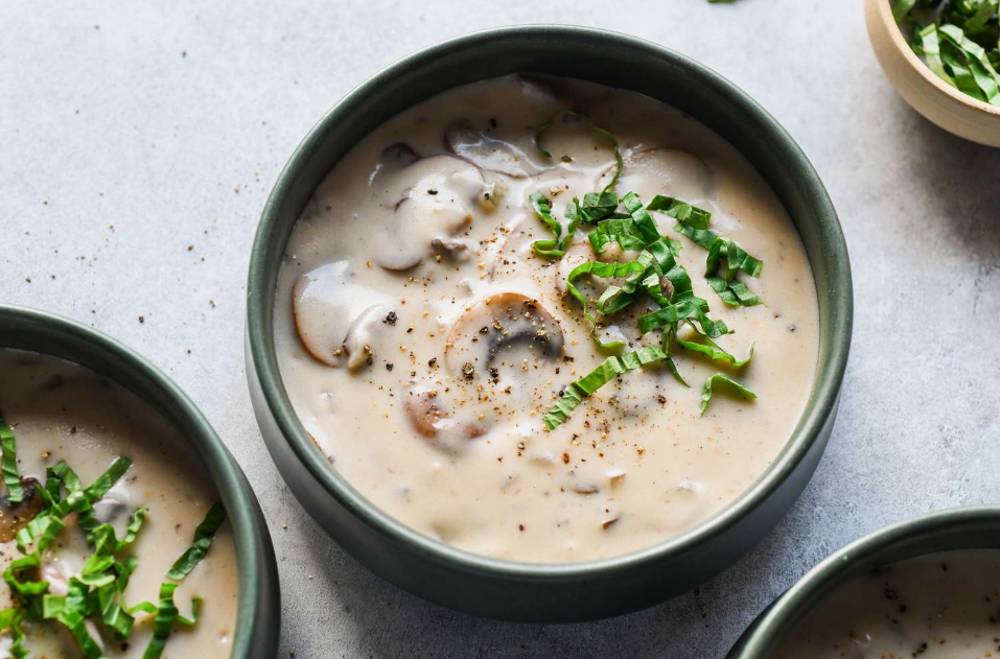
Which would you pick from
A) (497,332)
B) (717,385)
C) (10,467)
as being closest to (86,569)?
(10,467)

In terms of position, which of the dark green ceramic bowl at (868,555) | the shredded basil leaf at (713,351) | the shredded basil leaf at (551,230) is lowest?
the dark green ceramic bowl at (868,555)

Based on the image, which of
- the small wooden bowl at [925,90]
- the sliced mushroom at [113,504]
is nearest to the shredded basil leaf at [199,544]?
the sliced mushroom at [113,504]

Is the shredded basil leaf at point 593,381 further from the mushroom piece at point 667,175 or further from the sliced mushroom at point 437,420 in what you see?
the mushroom piece at point 667,175

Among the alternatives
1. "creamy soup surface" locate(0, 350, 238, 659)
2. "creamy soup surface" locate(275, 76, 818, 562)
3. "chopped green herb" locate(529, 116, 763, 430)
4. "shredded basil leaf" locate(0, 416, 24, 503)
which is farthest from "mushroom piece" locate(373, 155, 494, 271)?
"shredded basil leaf" locate(0, 416, 24, 503)

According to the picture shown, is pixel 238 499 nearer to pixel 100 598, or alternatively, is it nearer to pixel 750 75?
pixel 100 598

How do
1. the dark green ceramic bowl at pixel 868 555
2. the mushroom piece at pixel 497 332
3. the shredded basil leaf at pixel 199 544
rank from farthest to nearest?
the mushroom piece at pixel 497 332 < the shredded basil leaf at pixel 199 544 < the dark green ceramic bowl at pixel 868 555

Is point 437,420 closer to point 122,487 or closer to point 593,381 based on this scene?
point 593,381
